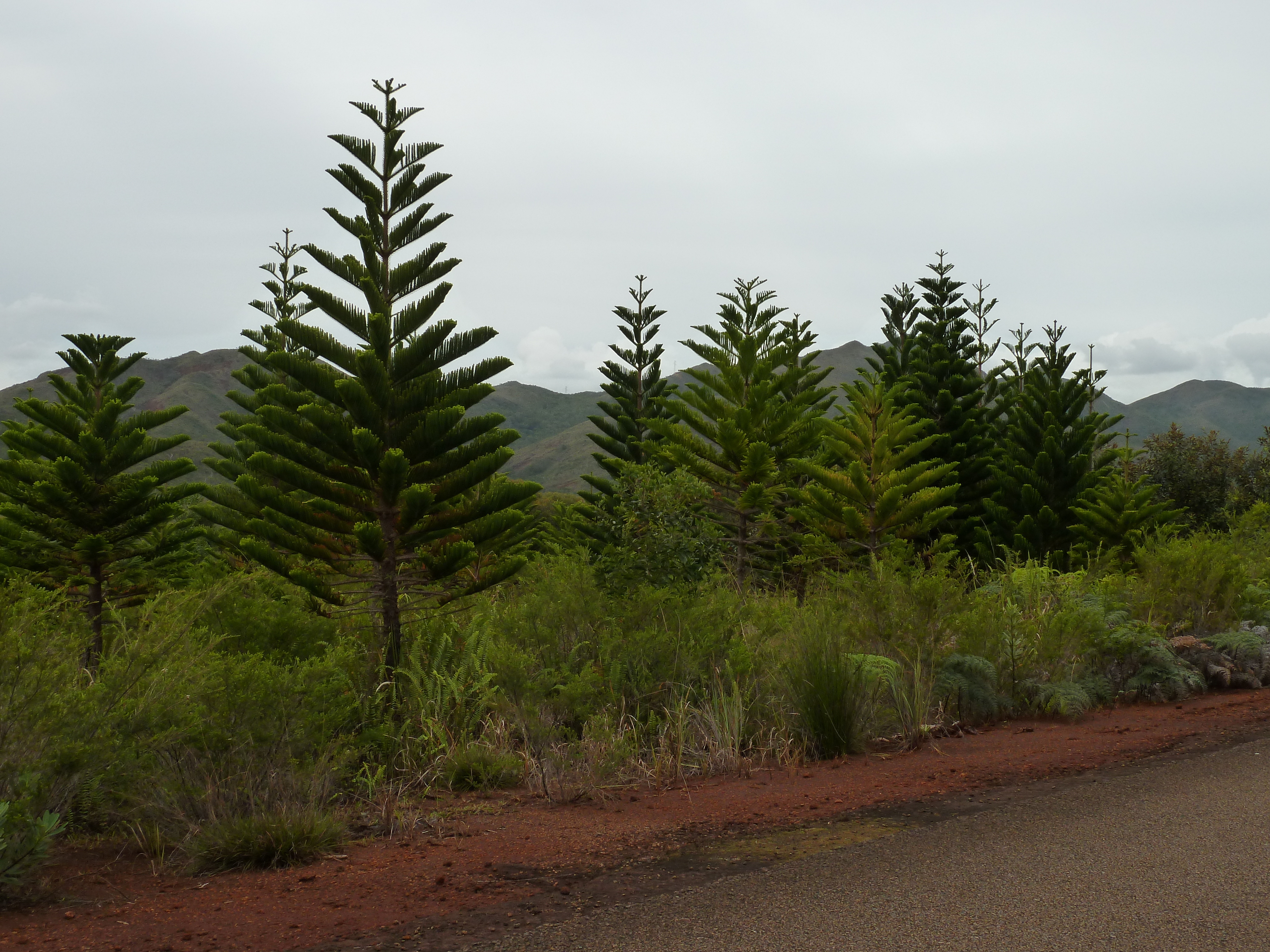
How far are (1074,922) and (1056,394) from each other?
63.7 ft

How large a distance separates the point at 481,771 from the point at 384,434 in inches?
157

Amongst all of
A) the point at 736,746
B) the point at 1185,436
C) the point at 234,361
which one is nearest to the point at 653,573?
the point at 736,746

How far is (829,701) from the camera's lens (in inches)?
259

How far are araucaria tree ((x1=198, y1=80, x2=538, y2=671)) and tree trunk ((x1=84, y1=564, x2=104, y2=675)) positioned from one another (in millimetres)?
1800

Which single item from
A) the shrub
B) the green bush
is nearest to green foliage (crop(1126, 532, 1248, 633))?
the green bush

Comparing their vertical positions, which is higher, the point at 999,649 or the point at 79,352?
the point at 79,352

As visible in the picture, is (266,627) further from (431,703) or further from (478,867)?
(478,867)

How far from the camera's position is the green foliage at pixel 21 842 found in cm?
378

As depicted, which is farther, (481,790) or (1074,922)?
(481,790)

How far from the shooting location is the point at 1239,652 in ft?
29.2

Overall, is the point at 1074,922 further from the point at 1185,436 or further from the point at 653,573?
the point at 1185,436

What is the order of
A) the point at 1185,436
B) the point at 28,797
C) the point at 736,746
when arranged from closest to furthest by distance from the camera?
the point at 28,797, the point at 736,746, the point at 1185,436

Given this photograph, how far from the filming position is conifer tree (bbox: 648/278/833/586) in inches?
677

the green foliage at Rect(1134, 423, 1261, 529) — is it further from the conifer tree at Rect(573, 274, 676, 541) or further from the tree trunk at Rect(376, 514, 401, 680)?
the tree trunk at Rect(376, 514, 401, 680)
